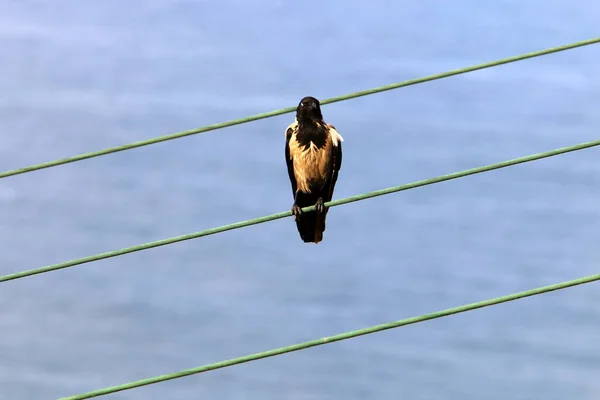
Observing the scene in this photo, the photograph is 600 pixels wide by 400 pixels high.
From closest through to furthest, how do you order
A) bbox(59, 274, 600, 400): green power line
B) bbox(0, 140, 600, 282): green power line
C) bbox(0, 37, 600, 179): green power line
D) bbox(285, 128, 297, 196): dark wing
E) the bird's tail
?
bbox(59, 274, 600, 400): green power line < bbox(0, 140, 600, 282): green power line < bbox(0, 37, 600, 179): green power line < the bird's tail < bbox(285, 128, 297, 196): dark wing

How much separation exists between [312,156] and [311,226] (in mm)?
649

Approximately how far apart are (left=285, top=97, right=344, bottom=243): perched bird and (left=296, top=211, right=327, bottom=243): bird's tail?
9.6 inches

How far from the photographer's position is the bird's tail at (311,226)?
498 inches

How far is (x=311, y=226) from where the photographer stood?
1268 centimetres

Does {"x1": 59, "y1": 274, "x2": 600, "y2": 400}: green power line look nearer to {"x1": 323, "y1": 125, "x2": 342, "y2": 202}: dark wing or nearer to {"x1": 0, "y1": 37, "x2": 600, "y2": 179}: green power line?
{"x1": 0, "y1": 37, "x2": 600, "y2": 179}: green power line

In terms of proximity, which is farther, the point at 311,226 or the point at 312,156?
the point at 312,156

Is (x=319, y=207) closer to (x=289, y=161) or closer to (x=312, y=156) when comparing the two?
(x=312, y=156)

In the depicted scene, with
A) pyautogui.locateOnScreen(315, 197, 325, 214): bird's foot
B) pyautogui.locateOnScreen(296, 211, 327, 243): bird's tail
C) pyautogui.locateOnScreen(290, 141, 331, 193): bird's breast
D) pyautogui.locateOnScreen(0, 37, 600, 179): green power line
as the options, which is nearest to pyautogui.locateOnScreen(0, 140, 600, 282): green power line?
pyautogui.locateOnScreen(0, 37, 600, 179): green power line

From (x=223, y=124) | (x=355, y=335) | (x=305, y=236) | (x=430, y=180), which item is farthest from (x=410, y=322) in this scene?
(x=305, y=236)

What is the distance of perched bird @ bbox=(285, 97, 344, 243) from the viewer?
42.6 feet

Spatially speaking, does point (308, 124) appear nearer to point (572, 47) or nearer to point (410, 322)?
point (572, 47)

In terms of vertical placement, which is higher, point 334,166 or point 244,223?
point 334,166

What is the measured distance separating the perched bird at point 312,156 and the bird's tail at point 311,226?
0.24 meters

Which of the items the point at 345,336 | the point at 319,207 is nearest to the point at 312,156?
the point at 319,207
